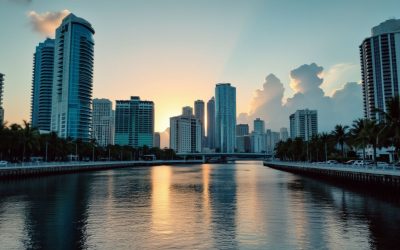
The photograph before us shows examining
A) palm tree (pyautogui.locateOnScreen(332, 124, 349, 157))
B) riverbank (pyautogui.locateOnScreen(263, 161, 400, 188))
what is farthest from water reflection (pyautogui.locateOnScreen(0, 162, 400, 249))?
palm tree (pyautogui.locateOnScreen(332, 124, 349, 157))

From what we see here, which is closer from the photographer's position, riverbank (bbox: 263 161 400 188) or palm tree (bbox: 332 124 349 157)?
riverbank (bbox: 263 161 400 188)

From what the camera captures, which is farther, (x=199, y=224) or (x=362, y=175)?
(x=362, y=175)

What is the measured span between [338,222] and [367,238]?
6335 mm

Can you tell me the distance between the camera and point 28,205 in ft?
141

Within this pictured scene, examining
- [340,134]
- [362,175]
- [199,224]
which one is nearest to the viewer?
[199,224]

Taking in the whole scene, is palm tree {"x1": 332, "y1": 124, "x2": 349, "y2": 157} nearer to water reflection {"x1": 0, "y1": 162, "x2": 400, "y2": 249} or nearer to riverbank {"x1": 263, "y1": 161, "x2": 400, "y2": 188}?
riverbank {"x1": 263, "y1": 161, "x2": 400, "y2": 188}

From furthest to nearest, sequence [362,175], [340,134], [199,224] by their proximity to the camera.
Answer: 1. [340,134]
2. [362,175]
3. [199,224]

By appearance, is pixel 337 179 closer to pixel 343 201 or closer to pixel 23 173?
pixel 343 201

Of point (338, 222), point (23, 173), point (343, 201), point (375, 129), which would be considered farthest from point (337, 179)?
point (23, 173)

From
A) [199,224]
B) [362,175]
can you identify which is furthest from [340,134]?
[199,224]

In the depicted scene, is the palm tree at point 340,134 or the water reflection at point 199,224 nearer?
the water reflection at point 199,224

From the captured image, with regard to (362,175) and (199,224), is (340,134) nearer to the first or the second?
(362,175)

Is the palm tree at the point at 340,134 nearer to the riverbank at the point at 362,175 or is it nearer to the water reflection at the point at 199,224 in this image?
the riverbank at the point at 362,175

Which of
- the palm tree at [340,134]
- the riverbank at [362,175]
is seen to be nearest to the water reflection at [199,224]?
the riverbank at [362,175]
